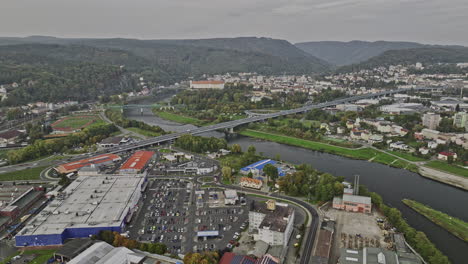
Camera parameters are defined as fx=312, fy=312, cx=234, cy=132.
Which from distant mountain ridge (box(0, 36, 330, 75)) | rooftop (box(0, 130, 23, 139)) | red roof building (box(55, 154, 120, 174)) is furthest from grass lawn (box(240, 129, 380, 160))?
distant mountain ridge (box(0, 36, 330, 75))

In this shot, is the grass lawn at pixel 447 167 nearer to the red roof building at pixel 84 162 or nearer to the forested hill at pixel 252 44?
the red roof building at pixel 84 162

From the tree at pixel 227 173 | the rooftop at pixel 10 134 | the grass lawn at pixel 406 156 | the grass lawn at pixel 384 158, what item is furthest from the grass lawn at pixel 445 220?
the rooftop at pixel 10 134

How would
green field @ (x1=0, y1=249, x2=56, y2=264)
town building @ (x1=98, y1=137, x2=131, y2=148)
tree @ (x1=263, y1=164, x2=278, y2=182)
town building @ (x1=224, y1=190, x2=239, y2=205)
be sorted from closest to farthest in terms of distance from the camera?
green field @ (x1=0, y1=249, x2=56, y2=264) < town building @ (x1=224, y1=190, x2=239, y2=205) < tree @ (x1=263, y1=164, x2=278, y2=182) < town building @ (x1=98, y1=137, x2=131, y2=148)

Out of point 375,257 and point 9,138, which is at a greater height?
point 375,257

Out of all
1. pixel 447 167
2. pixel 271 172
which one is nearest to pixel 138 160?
pixel 271 172

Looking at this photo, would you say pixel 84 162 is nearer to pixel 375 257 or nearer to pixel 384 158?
pixel 375 257

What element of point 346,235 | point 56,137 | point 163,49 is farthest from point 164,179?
point 163,49

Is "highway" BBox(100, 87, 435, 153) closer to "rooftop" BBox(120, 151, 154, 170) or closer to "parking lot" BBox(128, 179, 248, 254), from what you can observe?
"rooftop" BBox(120, 151, 154, 170)
